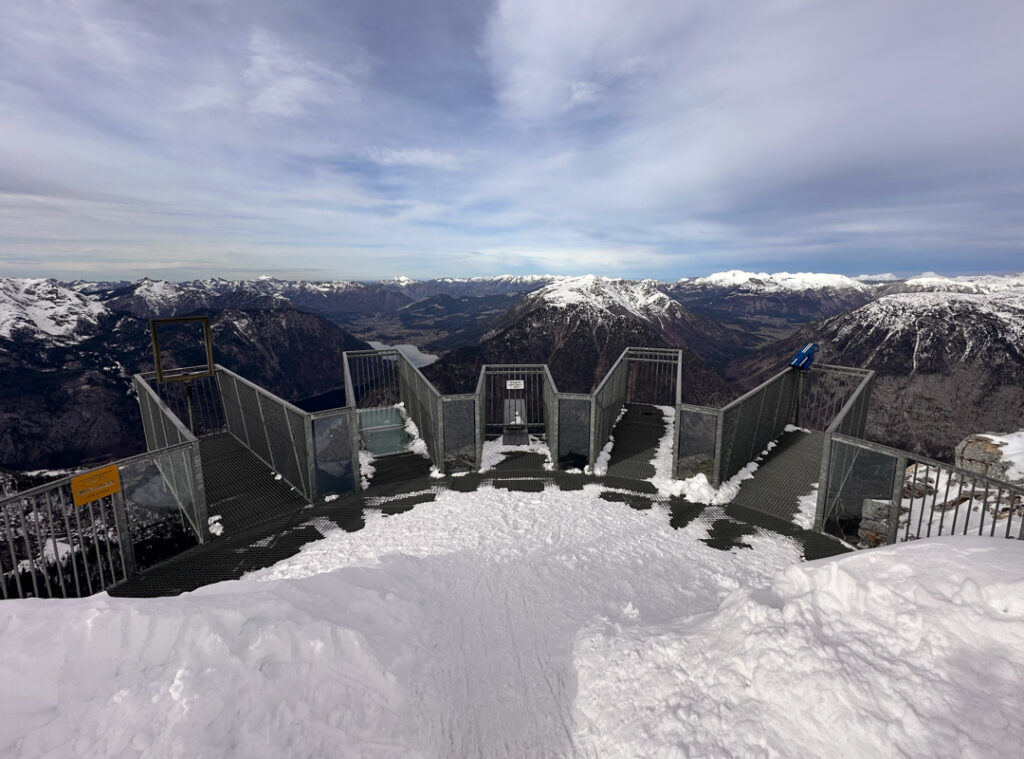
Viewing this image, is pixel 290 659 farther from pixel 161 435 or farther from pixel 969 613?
pixel 161 435

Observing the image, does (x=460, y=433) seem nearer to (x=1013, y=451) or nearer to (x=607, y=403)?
(x=607, y=403)

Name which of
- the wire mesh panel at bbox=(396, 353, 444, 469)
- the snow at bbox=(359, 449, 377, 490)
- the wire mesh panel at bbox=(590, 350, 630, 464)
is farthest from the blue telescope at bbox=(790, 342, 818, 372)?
the snow at bbox=(359, 449, 377, 490)

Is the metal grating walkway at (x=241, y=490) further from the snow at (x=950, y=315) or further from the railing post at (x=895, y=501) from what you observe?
the snow at (x=950, y=315)

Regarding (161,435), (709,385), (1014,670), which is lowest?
(709,385)

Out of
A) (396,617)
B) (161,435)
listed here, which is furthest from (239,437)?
(396,617)

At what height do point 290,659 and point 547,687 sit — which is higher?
point 290,659

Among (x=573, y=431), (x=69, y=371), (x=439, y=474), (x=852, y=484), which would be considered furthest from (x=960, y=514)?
(x=69, y=371)

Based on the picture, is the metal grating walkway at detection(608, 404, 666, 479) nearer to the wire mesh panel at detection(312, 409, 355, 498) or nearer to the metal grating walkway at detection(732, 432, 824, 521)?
the metal grating walkway at detection(732, 432, 824, 521)

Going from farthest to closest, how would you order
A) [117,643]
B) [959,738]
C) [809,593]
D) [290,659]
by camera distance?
[809,593] < [290,659] < [117,643] < [959,738]

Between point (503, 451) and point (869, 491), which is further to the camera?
point (503, 451)
